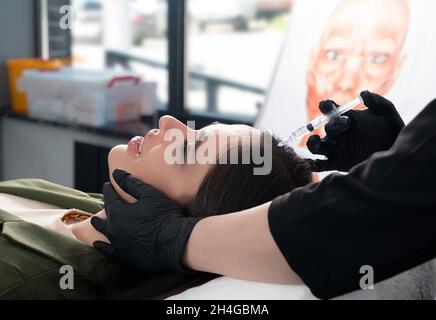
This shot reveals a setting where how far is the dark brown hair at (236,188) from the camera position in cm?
100

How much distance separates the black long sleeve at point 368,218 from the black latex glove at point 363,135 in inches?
13.8

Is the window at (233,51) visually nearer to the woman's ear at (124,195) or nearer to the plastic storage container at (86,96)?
the plastic storage container at (86,96)

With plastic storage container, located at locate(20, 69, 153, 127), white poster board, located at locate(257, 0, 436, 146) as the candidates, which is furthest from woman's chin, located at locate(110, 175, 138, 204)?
plastic storage container, located at locate(20, 69, 153, 127)

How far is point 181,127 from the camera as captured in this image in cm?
120

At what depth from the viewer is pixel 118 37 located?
10.8 ft

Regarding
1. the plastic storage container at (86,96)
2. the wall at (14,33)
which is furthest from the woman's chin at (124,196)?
the wall at (14,33)

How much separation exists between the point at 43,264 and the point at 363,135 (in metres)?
0.64

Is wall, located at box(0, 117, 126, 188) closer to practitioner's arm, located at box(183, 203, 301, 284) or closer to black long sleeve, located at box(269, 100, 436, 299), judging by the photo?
practitioner's arm, located at box(183, 203, 301, 284)

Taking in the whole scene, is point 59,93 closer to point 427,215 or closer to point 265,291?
point 265,291

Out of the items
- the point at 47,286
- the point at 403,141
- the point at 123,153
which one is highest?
the point at 403,141

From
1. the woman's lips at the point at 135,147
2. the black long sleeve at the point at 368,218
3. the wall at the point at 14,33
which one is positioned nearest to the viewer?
the black long sleeve at the point at 368,218

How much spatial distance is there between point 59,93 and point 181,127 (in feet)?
5.27

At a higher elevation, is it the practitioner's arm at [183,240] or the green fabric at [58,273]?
the practitioner's arm at [183,240]
